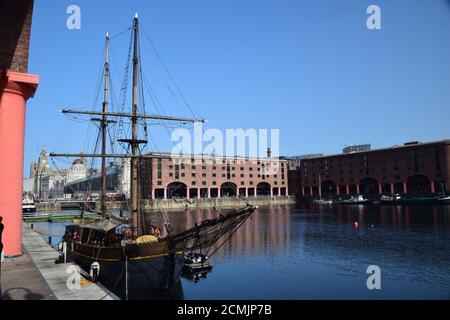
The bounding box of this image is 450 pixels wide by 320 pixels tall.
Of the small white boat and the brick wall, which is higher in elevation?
the brick wall

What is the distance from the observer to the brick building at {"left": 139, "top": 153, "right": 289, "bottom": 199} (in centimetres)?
12812

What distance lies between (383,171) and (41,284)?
5220 inches

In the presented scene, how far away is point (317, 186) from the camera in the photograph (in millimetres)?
154875

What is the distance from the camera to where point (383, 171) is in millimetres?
131000

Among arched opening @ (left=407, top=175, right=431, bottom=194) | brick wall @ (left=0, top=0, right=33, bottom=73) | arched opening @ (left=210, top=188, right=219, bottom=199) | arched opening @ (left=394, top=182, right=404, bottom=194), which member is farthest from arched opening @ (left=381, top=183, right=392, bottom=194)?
brick wall @ (left=0, top=0, right=33, bottom=73)

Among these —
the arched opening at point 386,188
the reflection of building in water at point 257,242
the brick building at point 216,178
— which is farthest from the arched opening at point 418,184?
the reflection of building in water at point 257,242

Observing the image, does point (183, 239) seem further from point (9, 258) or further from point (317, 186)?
point (317, 186)

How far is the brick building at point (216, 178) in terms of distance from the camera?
420 feet

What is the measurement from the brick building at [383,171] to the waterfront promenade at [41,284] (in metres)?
120

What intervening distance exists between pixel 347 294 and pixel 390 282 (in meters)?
4.89

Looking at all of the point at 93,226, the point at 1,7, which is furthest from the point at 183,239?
the point at 1,7

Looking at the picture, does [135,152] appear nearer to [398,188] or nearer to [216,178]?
[216,178]

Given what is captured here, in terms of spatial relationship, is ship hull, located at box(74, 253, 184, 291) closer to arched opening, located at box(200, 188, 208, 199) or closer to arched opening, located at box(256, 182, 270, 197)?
arched opening, located at box(200, 188, 208, 199)

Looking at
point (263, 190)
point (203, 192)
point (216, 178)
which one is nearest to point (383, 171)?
point (263, 190)
